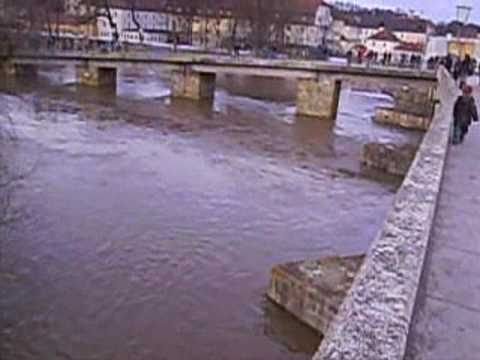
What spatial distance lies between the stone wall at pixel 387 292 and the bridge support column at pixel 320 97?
30.2m

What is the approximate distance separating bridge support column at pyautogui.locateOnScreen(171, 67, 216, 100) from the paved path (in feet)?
106

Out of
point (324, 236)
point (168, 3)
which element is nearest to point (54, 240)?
point (324, 236)

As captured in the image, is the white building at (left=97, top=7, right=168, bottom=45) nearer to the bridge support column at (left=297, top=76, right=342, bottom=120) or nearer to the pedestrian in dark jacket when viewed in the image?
the bridge support column at (left=297, top=76, right=342, bottom=120)

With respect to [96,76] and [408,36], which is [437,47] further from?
[408,36]

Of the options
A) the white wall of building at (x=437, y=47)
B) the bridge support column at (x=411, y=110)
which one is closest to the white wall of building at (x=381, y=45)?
the white wall of building at (x=437, y=47)

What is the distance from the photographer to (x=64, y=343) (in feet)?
32.6

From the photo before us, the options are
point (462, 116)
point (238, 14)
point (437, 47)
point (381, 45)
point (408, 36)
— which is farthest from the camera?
point (408, 36)

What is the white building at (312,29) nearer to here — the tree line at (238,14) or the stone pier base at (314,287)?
the tree line at (238,14)

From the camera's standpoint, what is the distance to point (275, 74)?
129 feet

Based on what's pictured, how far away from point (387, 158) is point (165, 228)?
434 inches

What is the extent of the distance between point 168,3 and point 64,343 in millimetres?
71954

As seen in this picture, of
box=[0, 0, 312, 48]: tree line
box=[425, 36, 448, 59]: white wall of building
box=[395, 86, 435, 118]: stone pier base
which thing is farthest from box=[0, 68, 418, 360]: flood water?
box=[0, 0, 312, 48]: tree line

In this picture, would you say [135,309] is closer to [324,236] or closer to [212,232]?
[212,232]

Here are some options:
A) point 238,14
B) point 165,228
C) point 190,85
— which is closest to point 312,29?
point 238,14
